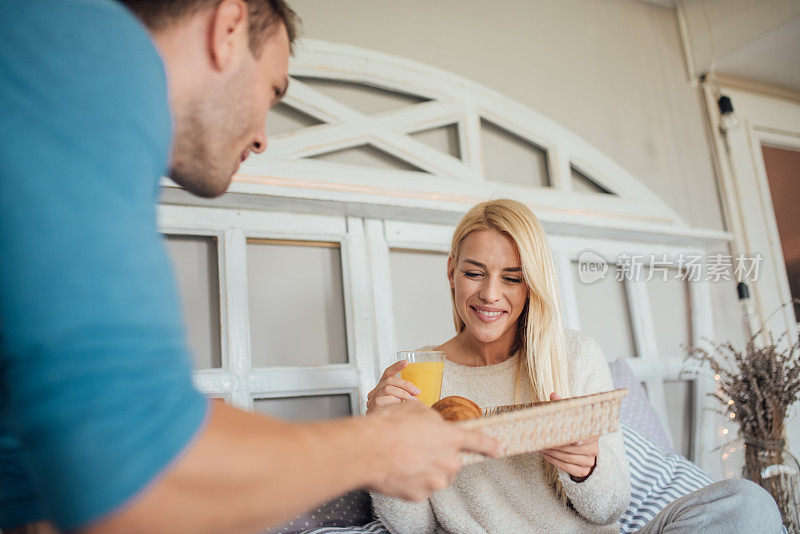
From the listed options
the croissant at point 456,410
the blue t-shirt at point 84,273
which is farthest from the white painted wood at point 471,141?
the blue t-shirt at point 84,273

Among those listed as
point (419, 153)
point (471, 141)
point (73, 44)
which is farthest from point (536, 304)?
point (73, 44)

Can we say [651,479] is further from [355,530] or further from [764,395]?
[355,530]

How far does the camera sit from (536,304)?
5.69 feet

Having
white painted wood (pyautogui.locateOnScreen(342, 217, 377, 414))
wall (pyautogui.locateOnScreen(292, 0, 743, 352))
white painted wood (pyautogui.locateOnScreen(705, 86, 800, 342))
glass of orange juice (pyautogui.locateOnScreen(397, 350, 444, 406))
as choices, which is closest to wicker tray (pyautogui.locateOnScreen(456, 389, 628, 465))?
glass of orange juice (pyautogui.locateOnScreen(397, 350, 444, 406))

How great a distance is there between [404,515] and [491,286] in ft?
2.01

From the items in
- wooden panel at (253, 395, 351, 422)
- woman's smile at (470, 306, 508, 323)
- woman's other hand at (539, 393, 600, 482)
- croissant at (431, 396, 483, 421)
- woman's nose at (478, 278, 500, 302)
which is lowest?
woman's other hand at (539, 393, 600, 482)

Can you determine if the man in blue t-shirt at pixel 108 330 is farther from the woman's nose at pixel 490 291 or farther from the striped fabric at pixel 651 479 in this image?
the striped fabric at pixel 651 479

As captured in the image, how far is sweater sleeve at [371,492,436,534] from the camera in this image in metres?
1.61

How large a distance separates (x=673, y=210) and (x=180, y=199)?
2.14m

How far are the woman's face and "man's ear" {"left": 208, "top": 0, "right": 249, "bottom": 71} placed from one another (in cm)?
108

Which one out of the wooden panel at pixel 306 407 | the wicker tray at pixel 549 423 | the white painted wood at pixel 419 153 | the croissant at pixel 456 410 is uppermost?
the white painted wood at pixel 419 153

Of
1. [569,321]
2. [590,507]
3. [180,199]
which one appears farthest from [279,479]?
[569,321]

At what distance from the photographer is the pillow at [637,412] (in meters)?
2.18

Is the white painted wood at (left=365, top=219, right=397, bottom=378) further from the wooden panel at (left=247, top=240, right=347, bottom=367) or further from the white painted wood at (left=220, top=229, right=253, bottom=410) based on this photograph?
the white painted wood at (left=220, top=229, right=253, bottom=410)
